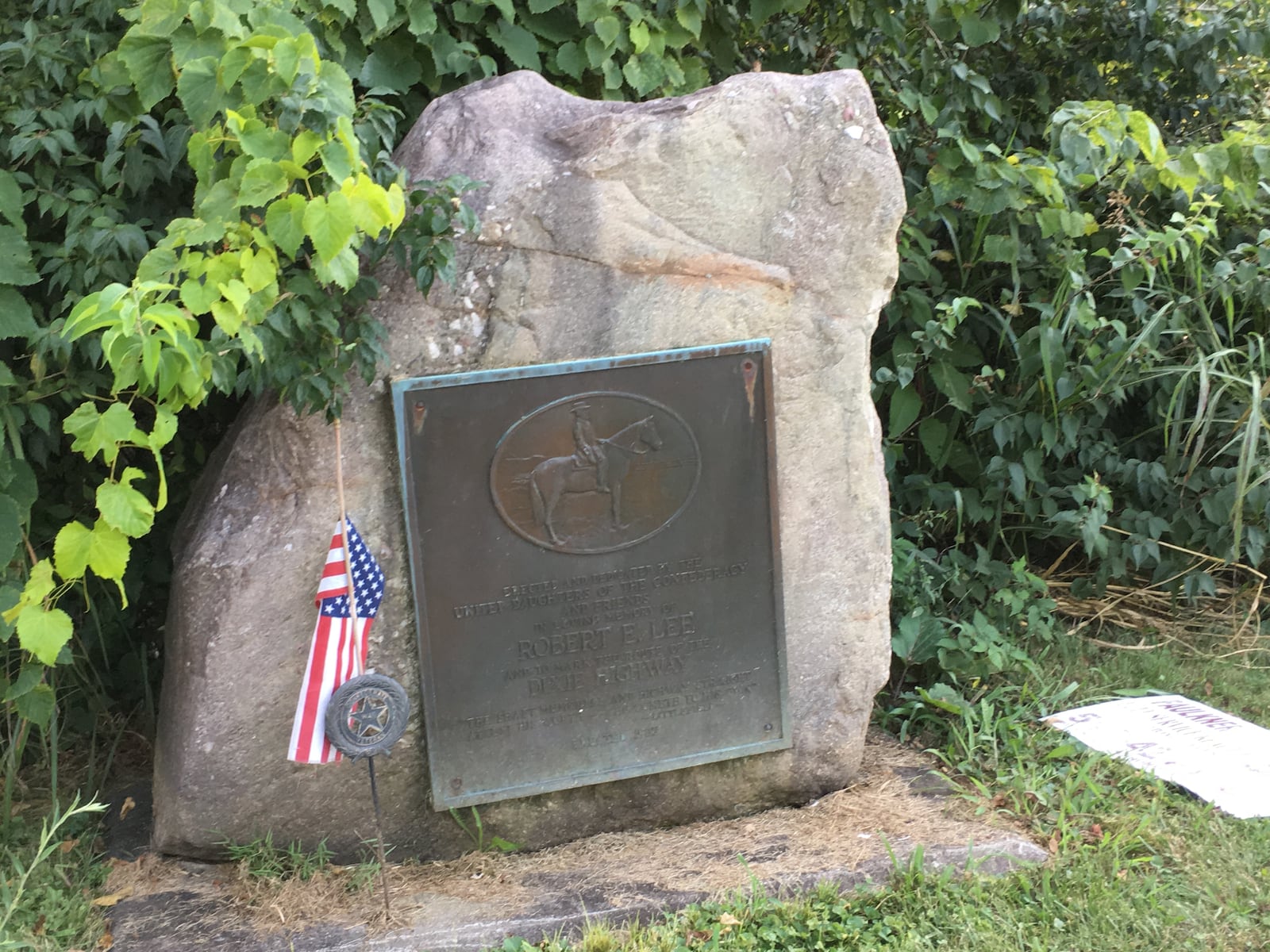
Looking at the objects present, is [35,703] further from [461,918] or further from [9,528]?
[461,918]

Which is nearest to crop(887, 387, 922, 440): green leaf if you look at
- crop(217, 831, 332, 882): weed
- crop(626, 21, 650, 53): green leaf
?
crop(626, 21, 650, 53): green leaf

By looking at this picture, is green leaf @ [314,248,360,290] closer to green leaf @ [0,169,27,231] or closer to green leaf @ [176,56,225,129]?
Result: green leaf @ [176,56,225,129]

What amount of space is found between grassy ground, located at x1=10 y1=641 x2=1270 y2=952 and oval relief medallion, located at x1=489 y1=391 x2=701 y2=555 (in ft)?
2.90

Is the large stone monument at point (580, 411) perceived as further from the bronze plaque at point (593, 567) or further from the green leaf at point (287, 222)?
the green leaf at point (287, 222)

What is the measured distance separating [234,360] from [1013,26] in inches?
138

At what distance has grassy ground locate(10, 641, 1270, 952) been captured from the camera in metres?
2.34

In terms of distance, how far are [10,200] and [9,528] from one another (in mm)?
758

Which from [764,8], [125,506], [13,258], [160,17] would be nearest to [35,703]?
[125,506]

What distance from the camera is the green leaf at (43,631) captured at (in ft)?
7.46

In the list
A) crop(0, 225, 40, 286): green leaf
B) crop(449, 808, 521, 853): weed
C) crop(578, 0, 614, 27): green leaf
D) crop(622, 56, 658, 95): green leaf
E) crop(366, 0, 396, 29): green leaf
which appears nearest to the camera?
crop(0, 225, 40, 286): green leaf

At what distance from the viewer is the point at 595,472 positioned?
2.64 metres

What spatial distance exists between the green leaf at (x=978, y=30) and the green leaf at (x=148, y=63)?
2.67 m

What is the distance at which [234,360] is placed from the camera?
225 cm

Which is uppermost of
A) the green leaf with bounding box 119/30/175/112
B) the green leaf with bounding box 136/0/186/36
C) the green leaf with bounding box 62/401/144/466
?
the green leaf with bounding box 136/0/186/36
